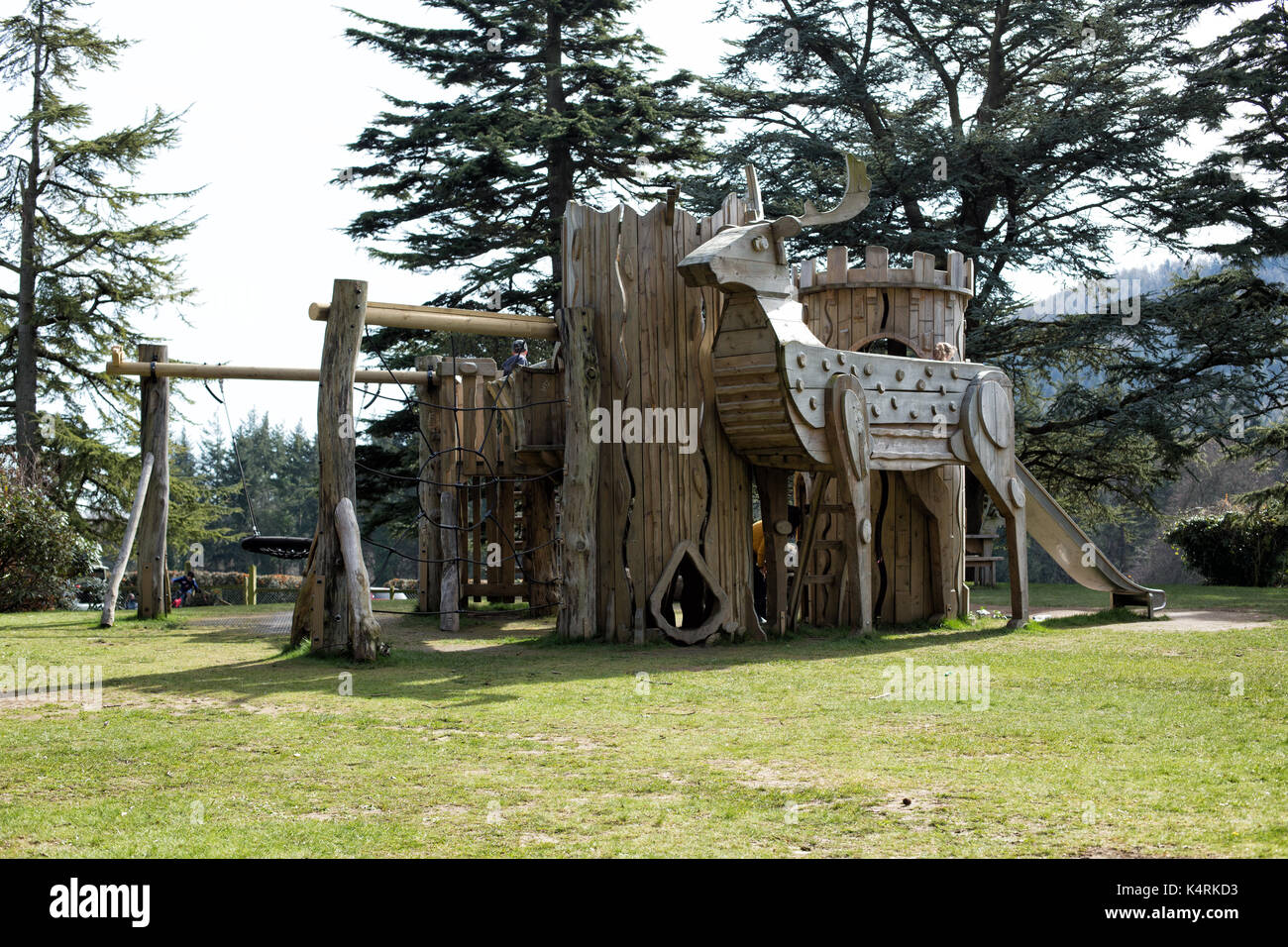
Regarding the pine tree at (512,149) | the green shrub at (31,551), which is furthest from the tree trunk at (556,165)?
the green shrub at (31,551)

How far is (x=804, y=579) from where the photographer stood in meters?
14.0

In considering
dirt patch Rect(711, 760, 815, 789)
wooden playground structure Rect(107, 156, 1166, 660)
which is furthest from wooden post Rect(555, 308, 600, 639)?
dirt patch Rect(711, 760, 815, 789)

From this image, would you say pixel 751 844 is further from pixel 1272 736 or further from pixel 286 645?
pixel 286 645

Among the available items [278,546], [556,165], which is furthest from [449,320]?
[556,165]

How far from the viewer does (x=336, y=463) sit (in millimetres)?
11359

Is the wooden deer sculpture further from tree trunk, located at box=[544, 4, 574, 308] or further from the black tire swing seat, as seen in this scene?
tree trunk, located at box=[544, 4, 574, 308]

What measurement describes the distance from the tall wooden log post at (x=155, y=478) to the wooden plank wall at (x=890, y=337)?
8.42 metres

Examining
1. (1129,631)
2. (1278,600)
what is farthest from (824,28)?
(1129,631)

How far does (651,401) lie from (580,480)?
115 centimetres

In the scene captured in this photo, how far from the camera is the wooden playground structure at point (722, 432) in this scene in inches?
475

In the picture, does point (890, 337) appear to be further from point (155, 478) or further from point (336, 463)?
point (155, 478)

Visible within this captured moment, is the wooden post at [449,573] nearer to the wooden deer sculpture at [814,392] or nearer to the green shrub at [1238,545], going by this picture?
the wooden deer sculpture at [814,392]
